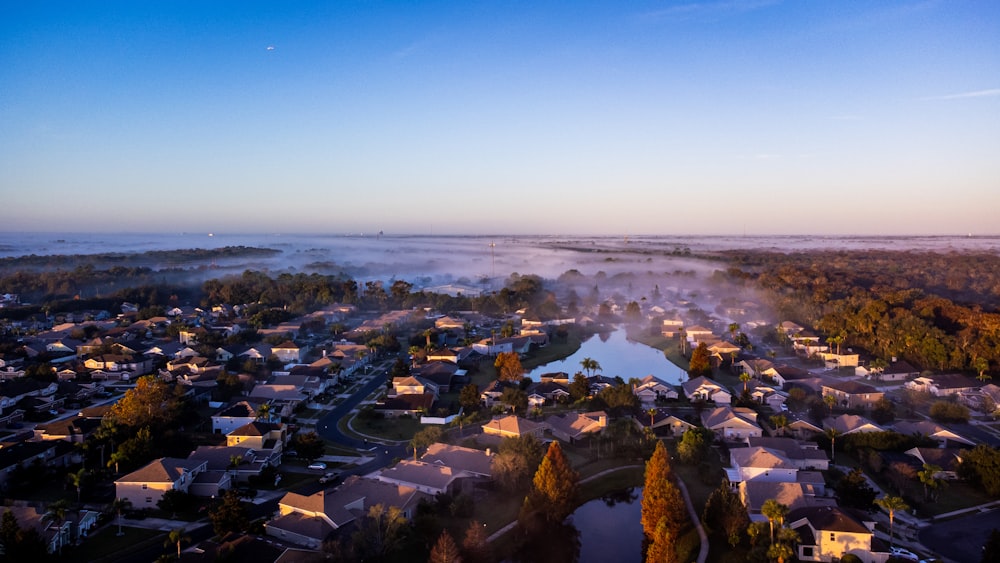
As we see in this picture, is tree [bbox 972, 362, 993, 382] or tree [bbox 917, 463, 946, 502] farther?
tree [bbox 972, 362, 993, 382]

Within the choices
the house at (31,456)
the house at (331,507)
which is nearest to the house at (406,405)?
the house at (331,507)

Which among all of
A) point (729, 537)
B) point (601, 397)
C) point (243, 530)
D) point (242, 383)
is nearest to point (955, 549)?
point (729, 537)

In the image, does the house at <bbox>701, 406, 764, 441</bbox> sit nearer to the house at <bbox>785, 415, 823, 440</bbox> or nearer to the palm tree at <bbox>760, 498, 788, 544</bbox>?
the house at <bbox>785, 415, 823, 440</bbox>

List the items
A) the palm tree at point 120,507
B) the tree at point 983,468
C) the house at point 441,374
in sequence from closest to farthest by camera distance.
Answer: the palm tree at point 120,507
the tree at point 983,468
the house at point 441,374

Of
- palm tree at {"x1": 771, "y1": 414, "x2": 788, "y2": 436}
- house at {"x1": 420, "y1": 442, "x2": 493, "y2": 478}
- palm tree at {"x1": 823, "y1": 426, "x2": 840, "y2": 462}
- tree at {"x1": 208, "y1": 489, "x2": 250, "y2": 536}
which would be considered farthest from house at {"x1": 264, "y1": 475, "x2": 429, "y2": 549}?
palm tree at {"x1": 823, "y1": 426, "x2": 840, "y2": 462}

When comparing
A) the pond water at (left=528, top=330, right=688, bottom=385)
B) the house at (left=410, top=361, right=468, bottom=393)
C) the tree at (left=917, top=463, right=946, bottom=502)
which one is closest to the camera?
the tree at (left=917, top=463, right=946, bottom=502)

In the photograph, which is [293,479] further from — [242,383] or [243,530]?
[242,383]

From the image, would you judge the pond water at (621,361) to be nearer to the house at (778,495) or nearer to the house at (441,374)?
the house at (441,374)
